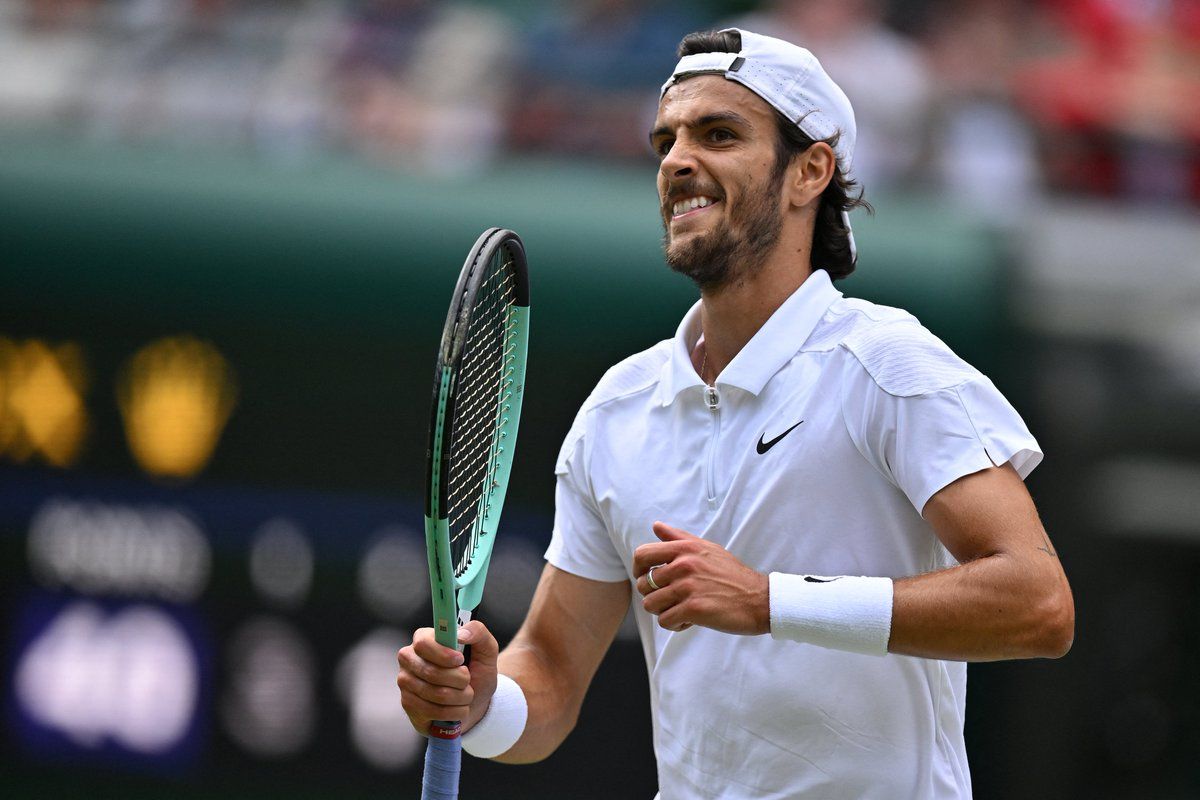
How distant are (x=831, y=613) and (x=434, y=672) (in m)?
Answer: 0.66

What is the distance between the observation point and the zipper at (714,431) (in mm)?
3025

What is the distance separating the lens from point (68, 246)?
264 inches

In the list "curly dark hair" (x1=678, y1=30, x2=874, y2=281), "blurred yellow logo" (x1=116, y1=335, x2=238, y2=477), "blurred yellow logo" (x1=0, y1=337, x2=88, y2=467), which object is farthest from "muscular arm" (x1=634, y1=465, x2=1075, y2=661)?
"blurred yellow logo" (x1=0, y1=337, x2=88, y2=467)

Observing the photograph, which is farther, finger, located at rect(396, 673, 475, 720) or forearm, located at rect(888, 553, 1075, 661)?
finger, located at rect(396, 673, 475, 720)

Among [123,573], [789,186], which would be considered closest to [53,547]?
[123,573]

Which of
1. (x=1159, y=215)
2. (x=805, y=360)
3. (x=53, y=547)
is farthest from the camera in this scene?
(x=1159, y=215)

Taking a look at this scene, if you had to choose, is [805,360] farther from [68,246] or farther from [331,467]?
[68,246]

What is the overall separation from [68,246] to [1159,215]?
172 inches

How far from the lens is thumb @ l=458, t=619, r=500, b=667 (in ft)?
9.80

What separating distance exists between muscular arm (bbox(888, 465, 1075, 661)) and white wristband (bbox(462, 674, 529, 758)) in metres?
0.76

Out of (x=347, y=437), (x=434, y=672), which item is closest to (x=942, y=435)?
(x=434, y=672)

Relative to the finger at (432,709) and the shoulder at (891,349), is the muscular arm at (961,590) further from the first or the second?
the finger at (432,709)

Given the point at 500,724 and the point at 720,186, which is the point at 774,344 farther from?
the point at 500,724

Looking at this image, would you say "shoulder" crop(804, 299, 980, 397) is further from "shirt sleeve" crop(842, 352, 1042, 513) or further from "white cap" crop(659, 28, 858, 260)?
"white cap" crop(659, 28, 858, 260)
